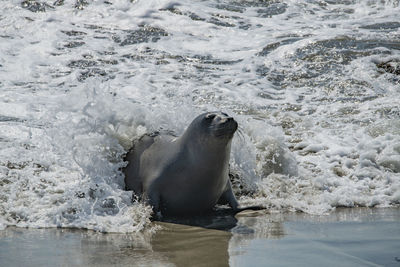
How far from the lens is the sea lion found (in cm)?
494

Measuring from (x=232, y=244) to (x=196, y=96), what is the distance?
6.06 metres

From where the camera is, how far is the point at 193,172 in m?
5.02

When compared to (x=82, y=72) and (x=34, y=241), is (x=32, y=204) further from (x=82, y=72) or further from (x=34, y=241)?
(x=82, y=72)

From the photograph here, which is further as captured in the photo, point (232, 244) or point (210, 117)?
point (210, 117)

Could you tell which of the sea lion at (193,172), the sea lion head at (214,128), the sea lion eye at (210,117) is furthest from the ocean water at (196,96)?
the sea lion eye at (210,117)

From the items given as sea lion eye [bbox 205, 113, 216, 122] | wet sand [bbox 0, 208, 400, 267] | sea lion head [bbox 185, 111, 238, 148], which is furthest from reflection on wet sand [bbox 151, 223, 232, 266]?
sea lion eye [bbox 205, 113, 216, 122]

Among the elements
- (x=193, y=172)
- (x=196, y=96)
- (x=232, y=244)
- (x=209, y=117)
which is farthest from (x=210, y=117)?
(x=196, y=96)

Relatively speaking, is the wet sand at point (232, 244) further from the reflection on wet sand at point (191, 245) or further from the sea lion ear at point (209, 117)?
the sea lion ear at point (209, 117)

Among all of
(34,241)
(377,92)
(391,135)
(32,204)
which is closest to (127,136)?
(32,204)

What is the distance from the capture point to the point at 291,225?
4574 millimetres

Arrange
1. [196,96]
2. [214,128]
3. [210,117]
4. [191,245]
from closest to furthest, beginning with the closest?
[191,245] → [214,128] → [210,117] → [196,96]

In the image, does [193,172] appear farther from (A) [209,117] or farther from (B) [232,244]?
(B) [232,244]

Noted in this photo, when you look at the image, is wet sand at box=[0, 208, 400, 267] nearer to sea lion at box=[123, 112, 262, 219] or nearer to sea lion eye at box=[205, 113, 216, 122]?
sea lion at box=[123, 112, 262, 219]

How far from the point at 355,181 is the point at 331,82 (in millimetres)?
4539
